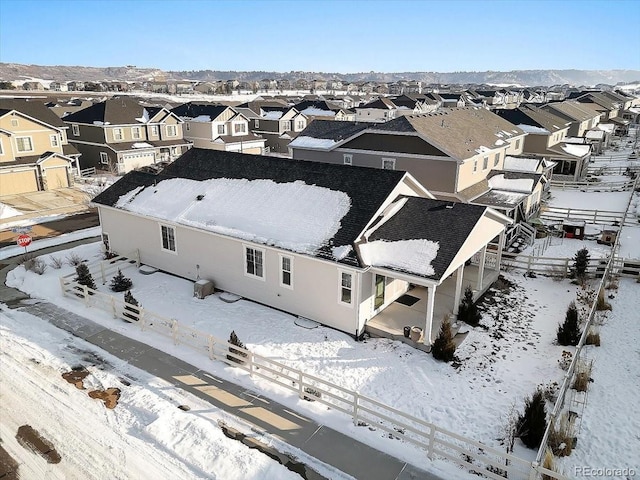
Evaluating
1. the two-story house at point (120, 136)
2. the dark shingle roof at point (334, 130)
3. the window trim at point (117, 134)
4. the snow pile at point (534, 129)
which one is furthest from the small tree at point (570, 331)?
the window trim at point (117, 134)

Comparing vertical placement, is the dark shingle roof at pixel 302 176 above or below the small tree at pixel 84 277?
above

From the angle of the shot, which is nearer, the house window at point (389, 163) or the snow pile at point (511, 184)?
the house window at point (389, 163)

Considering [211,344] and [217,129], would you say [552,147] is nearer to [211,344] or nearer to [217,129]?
[217,129]

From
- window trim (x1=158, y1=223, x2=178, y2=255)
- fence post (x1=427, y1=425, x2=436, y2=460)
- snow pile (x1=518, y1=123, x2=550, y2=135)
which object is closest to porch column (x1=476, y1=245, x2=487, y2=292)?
fence post (x1=427, y1=425, x2=436, y2=460)

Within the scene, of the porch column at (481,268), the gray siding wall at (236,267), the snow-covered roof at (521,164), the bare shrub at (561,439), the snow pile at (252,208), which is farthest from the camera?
the snow-covered roof at (521,164)

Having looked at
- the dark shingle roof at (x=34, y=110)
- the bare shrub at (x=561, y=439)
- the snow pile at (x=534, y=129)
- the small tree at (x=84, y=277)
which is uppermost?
the dark shingle roof at (x=34, y=110)

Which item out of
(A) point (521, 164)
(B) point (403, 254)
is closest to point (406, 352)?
(B) point (403, 254)

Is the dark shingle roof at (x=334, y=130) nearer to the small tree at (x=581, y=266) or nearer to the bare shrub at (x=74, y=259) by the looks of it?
the small tree at (x=581, y=266)
